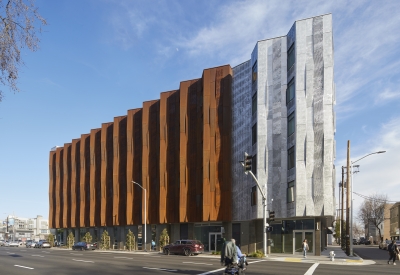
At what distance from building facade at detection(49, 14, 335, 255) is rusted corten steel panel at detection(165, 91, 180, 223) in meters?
0.13

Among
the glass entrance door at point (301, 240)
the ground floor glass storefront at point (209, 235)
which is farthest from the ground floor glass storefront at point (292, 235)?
the ground floor glass storefront at point (209, 235)

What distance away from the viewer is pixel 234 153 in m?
51.1

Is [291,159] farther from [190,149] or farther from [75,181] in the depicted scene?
[75,181]

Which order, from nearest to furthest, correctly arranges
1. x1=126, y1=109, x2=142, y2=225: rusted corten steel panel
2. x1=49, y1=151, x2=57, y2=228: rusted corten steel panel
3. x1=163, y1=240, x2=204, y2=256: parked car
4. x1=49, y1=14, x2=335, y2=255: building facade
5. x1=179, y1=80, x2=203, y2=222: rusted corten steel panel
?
x1=49, y1=14, x2=335, y2=255: building facade → x1=163, y1=240, x2=204, y2=256: parked car → x1=179, y1=80, x2=203, y2=222: rusted corten steel panel → x1=126, y1=109, x2=142, y2=225: rusted corten steel panel → x1=49, y1=151, x2=57, y2=228: rusted corten steel panel

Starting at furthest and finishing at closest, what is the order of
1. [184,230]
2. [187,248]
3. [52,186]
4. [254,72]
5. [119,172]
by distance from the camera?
1. [52,186]
2. [119,172]
3. [184,230]
4. [254,72]
5. [187,248]

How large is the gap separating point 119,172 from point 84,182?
1240cm

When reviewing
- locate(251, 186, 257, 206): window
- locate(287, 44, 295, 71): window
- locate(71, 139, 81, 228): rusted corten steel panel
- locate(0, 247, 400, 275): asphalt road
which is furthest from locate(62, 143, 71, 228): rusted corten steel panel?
locate(287, 44, 295, 71): window

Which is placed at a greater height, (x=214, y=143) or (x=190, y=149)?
(x=214, y=143)

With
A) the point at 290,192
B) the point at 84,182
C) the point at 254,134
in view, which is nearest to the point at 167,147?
the point at 254,134

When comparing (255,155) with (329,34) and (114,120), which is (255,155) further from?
(114,120)

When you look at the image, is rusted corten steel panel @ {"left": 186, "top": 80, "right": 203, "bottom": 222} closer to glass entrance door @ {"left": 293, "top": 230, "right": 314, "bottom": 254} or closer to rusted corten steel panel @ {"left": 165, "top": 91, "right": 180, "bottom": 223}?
rusted corten steel panel @ {"left": 165, "top": 91, "right": 180, "bottom": 223}

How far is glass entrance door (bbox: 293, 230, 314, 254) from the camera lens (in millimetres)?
42344

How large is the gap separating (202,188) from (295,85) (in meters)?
17.4

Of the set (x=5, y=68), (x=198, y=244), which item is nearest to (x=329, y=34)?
(x=198, y=244)
